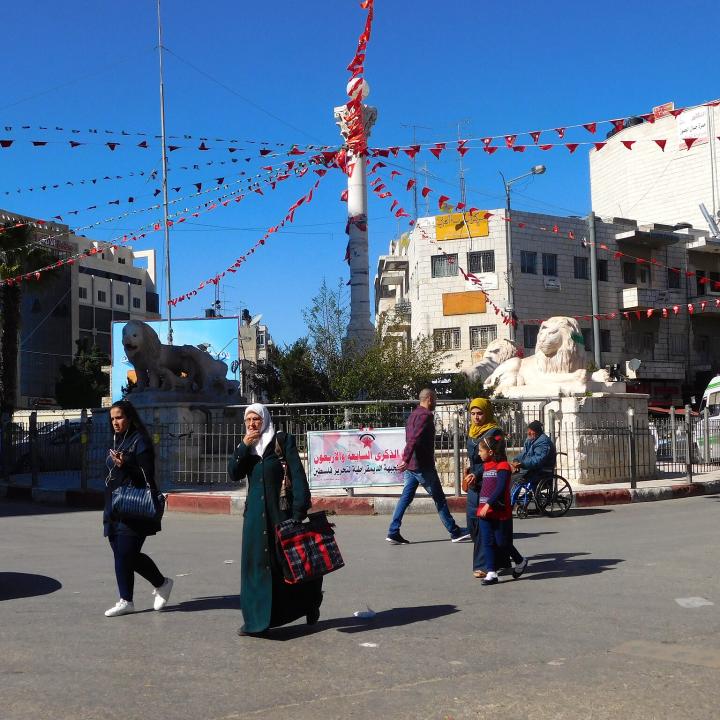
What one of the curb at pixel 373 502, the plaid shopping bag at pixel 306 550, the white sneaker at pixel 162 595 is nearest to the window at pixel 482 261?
the curb at pixel 373 502

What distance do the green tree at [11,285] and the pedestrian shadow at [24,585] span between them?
89.7 feet

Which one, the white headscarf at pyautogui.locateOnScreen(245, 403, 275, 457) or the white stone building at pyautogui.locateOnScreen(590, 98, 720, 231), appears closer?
the white headscarf at pyautogui.locateOnScreen(245, 403, 275, 457)

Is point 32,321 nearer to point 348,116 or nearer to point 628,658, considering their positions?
point 348,116

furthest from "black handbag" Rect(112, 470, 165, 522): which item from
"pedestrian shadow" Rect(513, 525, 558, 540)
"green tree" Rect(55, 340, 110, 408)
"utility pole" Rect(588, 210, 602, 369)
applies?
"green tree" Rect(55, 340, 110, 408)

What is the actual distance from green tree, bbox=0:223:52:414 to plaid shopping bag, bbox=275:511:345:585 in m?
30.3

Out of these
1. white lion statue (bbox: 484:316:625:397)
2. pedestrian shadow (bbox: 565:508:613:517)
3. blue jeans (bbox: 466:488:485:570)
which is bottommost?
pedestrian shadow (bbox: 565:508:613:517)

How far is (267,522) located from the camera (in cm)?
593

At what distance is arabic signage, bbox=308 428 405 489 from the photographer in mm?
13992

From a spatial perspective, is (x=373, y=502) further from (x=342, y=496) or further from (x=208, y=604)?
(x=208, y=604)

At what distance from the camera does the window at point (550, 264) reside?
152 ft

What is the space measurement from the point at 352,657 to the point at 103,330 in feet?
248

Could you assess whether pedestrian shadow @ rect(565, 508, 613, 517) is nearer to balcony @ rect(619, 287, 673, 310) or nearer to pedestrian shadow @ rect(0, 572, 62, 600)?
pedestrian shadow @ rect(0, 572, 62, 600)

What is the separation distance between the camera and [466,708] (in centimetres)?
434

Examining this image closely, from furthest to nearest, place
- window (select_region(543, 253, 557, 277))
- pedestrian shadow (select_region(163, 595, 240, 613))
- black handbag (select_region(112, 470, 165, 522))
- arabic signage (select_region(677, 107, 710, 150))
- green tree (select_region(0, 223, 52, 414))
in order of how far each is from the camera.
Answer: arabic signage (select_region(677, 107, 710, 150))
window (select_region(543, 253, 557, 277))
green tree (select_region(0, 223, 52, 414))
pedestrian shadow (select_region(163, 595, 240, 613))
black handbag (select_region(112, 470, 165, 522))
